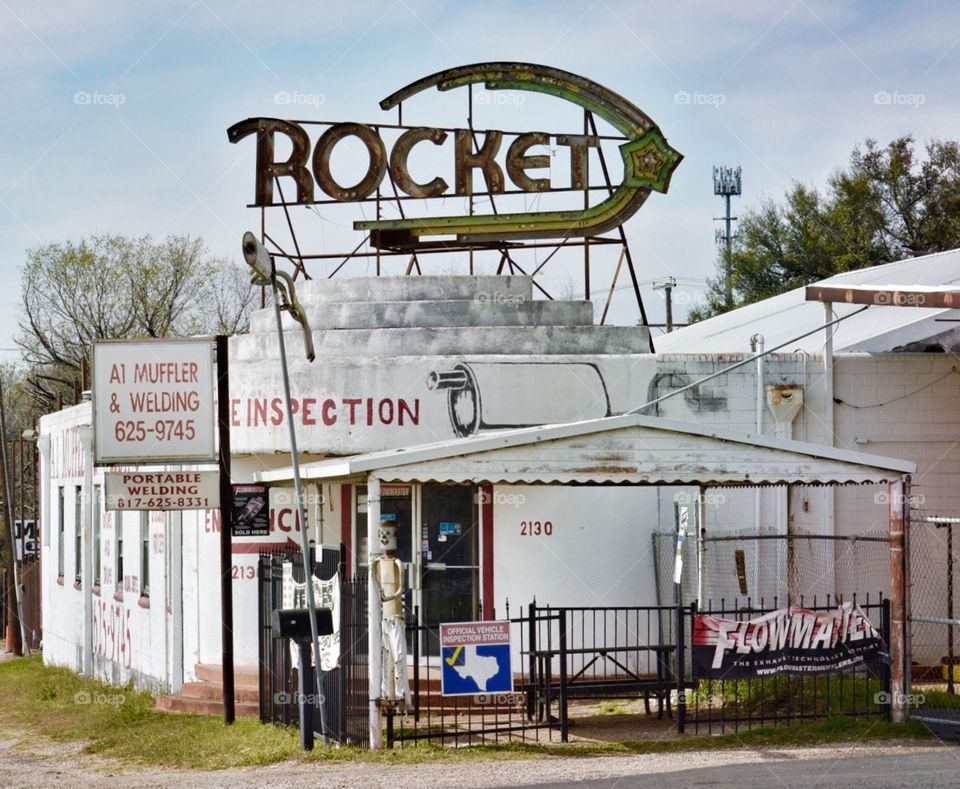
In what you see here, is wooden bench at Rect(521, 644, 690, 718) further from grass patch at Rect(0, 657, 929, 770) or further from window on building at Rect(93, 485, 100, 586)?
window on building at Rect(93, 485, 100, 586)

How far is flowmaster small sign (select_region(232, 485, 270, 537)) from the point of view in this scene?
16359mm

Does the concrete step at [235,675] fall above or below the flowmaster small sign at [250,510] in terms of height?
below

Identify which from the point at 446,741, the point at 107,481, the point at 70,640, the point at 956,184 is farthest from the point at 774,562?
the point at 956,184

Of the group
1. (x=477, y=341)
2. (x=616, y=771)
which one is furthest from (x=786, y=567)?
(x=616, y=771)

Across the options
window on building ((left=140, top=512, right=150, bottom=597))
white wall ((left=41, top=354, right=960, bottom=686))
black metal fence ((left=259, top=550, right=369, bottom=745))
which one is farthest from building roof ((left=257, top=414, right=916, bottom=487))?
window on building ((left=140, top=512, right=150, bottom=597))

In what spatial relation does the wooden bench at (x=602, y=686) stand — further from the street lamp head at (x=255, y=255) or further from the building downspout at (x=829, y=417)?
the street lamp head at (x=255, y=255)

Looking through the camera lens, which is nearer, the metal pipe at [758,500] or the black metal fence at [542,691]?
the black metal fence at [542,691]

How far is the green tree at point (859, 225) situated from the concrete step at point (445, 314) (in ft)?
96.2

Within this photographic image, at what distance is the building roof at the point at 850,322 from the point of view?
1758 cm

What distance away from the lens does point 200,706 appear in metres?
17.5

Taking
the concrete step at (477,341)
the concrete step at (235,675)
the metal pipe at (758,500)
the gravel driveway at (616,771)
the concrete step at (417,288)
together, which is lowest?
the concrete step at (235,675)

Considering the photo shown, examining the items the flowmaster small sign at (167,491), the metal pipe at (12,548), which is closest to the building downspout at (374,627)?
the flowmaster small sign at (167,491)

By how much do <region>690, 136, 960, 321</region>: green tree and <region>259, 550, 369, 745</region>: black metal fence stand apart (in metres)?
33.2

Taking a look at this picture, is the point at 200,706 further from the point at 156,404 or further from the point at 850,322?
the point at 850,322
